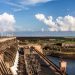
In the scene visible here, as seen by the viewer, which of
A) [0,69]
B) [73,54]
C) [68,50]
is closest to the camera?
[0,69]

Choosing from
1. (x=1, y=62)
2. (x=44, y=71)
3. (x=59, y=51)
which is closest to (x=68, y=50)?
(x=59, y=51)

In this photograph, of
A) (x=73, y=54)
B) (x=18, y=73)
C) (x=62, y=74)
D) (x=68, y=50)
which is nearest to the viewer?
(x=62, y=74)

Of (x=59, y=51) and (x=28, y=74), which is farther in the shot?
(x=59, y=51)

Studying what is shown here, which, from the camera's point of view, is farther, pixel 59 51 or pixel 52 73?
pixel 59 51

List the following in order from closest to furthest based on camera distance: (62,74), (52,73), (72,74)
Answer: (62,74), (52,73), (72,74)

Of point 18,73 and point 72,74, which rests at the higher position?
point 18,73

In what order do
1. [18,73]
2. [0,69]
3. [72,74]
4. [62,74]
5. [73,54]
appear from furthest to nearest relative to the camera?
[73,54] → [72,74] → [18,73] → [62,74] → [0,69]

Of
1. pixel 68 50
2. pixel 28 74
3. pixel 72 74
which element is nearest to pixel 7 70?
pixel 28 74

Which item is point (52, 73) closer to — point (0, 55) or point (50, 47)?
point (0, 55)

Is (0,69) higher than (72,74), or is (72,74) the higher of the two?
(0,69)

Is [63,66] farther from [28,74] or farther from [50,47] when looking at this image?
[50,47]
